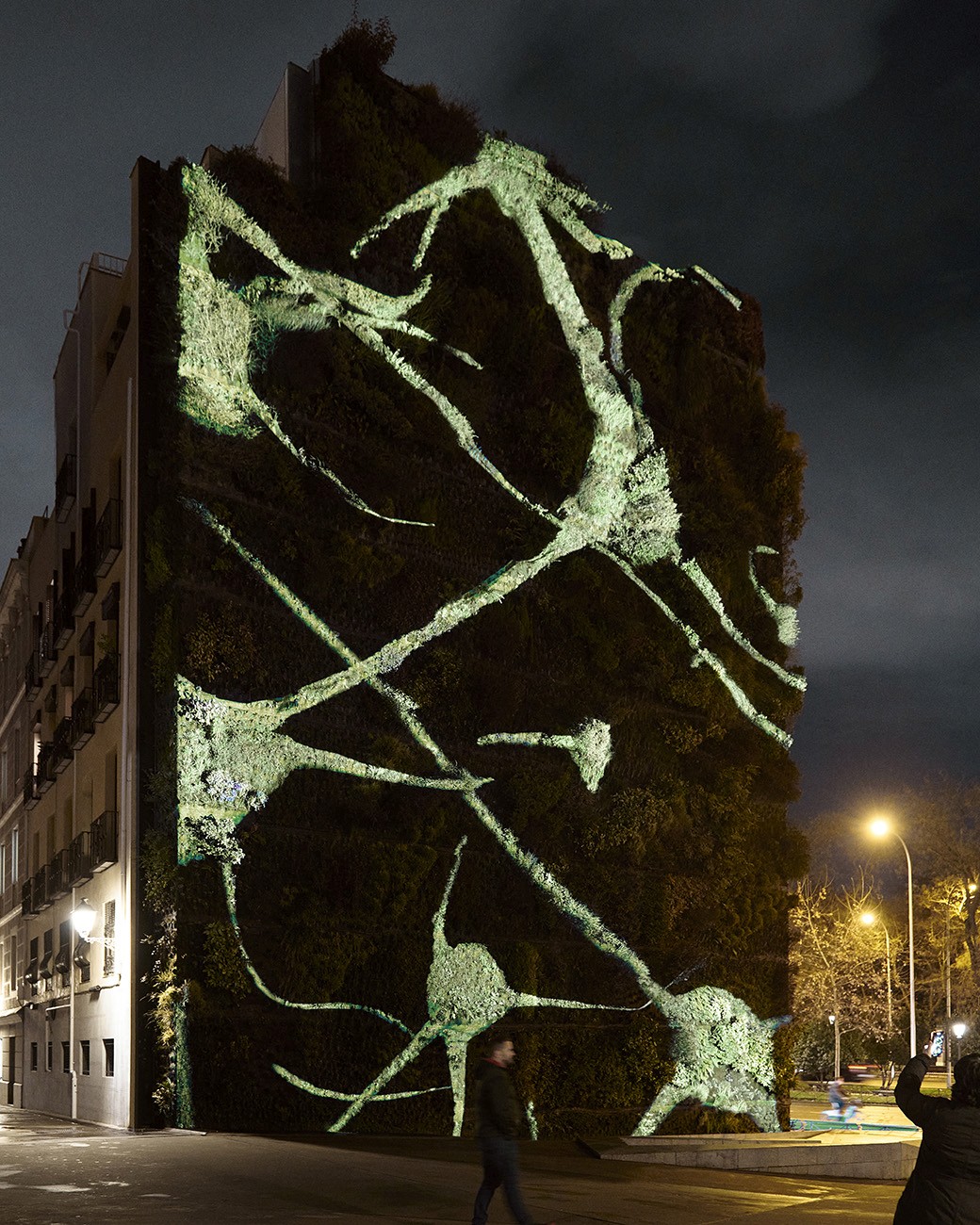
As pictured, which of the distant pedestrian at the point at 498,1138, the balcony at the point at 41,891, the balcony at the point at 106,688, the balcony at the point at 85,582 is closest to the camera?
the distant pedestrian at the point at 498,1138

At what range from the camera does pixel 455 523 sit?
87.2 ft

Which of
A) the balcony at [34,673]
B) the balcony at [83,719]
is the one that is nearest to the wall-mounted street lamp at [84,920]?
the balcony at [83,719]

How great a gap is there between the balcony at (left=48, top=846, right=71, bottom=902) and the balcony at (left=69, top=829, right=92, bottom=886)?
22.2 inches

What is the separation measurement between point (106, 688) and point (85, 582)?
3413mm

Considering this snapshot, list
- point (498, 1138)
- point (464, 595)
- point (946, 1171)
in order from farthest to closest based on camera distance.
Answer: point (464, 595), point (498, 1138), point (946, 1171)

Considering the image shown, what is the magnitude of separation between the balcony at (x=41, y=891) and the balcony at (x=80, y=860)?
380 cm

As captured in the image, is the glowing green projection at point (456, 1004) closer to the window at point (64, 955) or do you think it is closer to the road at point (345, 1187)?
the road at point (345, 1187)

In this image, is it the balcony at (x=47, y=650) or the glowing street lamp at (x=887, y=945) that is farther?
the glowing street lamp at (x=887, y=945)

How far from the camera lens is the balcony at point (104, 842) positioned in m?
24.6

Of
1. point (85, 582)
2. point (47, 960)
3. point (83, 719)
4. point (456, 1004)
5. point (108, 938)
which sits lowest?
point (456, 1004)

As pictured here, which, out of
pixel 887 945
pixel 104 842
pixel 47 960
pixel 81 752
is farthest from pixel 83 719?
pixel 887 945

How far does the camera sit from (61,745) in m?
30.5

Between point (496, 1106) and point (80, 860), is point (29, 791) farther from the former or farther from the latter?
A: point (496, 1106)

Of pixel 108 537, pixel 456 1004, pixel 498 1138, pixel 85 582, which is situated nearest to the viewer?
pixel 498 1138
